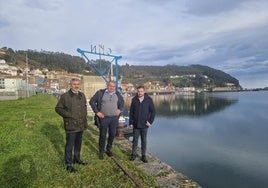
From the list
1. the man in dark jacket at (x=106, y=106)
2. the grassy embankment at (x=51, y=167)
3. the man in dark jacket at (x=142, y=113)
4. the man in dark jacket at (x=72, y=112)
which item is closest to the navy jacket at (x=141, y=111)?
the man in dark jacket at (x=142, y=113)

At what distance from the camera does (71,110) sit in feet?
16.7

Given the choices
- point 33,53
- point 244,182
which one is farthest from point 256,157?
point 33,53

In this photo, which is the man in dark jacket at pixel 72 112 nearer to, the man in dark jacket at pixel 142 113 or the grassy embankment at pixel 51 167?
the grassy embankment at pixel 51 167

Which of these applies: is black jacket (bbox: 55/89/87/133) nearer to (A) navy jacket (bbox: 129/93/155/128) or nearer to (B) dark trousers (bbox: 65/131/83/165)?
(B) dark trousers (bbox: 65/131/83/165)


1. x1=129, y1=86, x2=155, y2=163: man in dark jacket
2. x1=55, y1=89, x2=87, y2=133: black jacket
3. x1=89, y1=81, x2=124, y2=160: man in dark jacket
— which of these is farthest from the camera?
x1=129, y1=86, x2=155, y2=163: man in dark jacket

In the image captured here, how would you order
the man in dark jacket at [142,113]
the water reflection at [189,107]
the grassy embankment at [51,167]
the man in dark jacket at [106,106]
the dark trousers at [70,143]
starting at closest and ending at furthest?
the grassy embankment at [51,167]
the dark trousers at [70,143]
the man in dark jacket at [106,106]
the man in dark jacket at [142,113]
the water reflection at [189,107]

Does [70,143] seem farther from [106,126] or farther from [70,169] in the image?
[106,126]

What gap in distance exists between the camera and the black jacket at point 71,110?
5.05 metres

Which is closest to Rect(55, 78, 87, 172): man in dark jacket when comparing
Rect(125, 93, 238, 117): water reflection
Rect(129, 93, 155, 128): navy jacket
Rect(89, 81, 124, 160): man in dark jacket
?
Rect(89, 81, 124, 160): man in dark jacket

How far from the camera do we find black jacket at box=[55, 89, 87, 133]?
5.05 meters

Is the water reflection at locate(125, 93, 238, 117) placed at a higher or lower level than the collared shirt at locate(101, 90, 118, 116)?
lower

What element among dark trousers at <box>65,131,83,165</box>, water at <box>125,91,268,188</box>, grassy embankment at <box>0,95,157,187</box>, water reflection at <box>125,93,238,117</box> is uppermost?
dark trousers at <box>65,131,83,165</box>

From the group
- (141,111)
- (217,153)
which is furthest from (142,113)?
(217,153)

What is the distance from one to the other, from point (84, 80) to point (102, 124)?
3332 cm
